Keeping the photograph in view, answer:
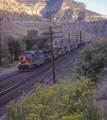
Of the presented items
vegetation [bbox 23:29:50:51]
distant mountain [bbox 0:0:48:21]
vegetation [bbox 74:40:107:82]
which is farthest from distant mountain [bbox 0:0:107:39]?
vegetation [bbox 74:40:107:82]

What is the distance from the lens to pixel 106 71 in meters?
10.7

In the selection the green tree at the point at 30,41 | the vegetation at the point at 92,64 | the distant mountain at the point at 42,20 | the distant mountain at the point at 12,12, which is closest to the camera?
the vegetation at the point at 92,64

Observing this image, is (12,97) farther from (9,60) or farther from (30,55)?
(9,60)

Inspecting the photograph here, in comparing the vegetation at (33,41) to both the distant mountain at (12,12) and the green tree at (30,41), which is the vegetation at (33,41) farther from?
the distant mountain at (12,12)

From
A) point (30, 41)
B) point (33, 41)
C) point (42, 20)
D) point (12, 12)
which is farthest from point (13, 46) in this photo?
point (42, 20)

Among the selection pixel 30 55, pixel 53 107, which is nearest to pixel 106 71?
pixel 53 107

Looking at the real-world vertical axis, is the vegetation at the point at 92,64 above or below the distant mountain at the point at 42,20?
below

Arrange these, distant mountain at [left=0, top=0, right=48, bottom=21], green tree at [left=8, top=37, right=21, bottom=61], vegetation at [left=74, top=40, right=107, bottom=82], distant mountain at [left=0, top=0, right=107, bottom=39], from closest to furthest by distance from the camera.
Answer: vegetation at [left=74, top=40, right=107, bottom=82] < green tree at [left=8, top=37, right=21, bottom=61] < distant mountain at [left=0, top=0, right=48, bottom=21] < distant mountain at [left=0, top=0, right=107, bottom=39]

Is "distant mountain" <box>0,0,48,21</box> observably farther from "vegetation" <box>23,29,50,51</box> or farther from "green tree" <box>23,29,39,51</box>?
"green tree" <box>23,29,39,51</box>

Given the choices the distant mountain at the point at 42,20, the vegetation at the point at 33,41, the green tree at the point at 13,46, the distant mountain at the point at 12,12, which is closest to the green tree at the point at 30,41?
the vegetation at the point at 33,41

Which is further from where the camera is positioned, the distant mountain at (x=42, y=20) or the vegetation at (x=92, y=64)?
the distant mountain at (x=42, y=20)

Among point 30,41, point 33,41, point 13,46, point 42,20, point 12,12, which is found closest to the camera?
point 13,46

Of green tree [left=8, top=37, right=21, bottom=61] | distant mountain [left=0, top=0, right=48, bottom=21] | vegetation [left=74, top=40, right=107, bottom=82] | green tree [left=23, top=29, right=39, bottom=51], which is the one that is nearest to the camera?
vegetation [left=74, top=40, right=107, bottom=82]

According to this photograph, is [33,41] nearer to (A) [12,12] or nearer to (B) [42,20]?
(A) [12,12]
